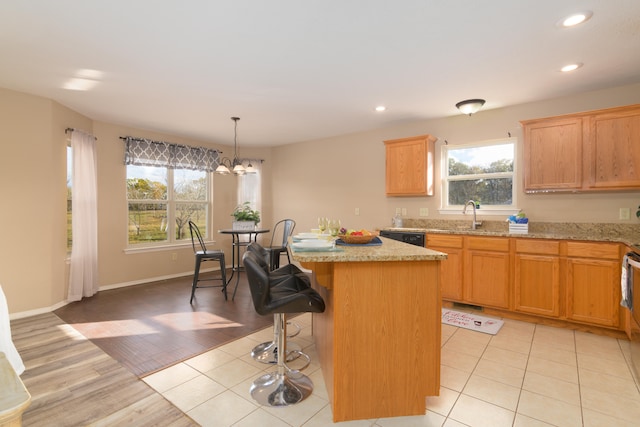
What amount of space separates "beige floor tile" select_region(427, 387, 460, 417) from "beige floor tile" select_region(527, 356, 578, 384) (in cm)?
75

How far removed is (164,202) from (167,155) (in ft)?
2.55

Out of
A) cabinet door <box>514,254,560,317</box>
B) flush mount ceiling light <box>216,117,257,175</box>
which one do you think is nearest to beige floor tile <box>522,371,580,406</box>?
cabinet door <box>514,254,560,317</box>

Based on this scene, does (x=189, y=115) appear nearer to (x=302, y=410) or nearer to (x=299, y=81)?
(x=299, y=81)

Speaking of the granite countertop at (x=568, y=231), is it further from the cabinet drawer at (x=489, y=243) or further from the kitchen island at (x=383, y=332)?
the kitchen island at (x=383, y=332)

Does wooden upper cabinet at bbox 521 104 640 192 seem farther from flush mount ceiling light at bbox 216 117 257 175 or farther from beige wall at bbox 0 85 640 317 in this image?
flush mount ceiling light at bbox 216 117 257 175

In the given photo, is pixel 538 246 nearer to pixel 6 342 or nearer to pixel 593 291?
pixel 593 291

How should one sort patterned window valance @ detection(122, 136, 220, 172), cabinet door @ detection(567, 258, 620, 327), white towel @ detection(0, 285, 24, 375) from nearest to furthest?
white towel @ detection(0, 285, 24, 375)
cabinet door @ detection(567, 258, 620, 327)
patterned window valance @ detection(122, 136, 220, 172)

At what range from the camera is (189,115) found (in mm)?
4102

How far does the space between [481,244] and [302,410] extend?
8.67ft

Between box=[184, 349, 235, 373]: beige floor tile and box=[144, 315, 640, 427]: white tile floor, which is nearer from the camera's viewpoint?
box=[144, 315, 640, 427]: white tile floor

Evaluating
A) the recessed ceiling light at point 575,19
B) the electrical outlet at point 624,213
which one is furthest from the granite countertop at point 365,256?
the electrical outlet at point 624,213

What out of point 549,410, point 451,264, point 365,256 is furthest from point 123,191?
point 549,410

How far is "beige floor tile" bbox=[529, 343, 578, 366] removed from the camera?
244cm

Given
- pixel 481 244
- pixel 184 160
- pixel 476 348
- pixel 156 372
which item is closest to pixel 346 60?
pixel 481 244
